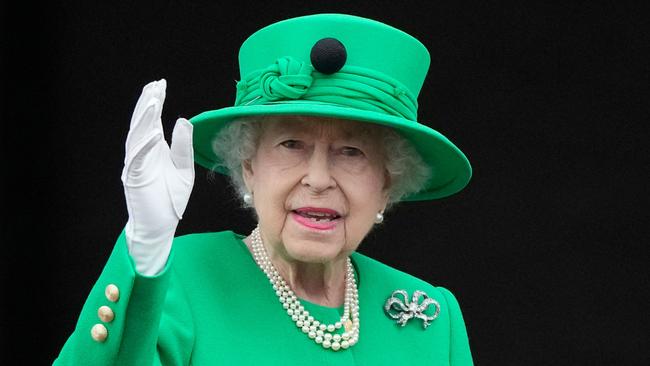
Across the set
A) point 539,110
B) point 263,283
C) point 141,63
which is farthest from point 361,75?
point 539,110

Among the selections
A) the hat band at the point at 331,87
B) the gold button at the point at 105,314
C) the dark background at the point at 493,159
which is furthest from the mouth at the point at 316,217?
the dark background at the point at 493,159

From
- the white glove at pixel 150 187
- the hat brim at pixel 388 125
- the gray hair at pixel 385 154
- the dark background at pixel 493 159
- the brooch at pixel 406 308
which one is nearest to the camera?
the white glove at pixel 150 187

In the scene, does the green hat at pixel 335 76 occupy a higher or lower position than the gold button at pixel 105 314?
higher

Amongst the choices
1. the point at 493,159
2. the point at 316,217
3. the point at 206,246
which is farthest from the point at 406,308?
the point at 493,159

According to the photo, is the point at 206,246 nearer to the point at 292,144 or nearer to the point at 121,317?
the point at 292,144

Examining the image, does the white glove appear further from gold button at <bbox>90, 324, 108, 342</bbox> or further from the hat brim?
the hat brim

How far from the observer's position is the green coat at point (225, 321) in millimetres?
2473

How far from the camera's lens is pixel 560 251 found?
15.1 feet

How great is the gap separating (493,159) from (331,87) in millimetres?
1764

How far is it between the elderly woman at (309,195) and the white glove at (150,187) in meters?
0.32

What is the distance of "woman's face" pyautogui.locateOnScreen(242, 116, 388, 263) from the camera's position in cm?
295

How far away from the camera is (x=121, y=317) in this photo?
2.45 meters

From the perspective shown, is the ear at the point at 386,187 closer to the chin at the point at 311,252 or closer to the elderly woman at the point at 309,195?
the elderly woman at the point at 309,195

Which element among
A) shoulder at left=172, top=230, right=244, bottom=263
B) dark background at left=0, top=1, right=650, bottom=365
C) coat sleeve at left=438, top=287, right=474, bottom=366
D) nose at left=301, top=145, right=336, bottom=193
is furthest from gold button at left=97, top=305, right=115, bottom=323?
dark background at left=0, top=1, right=650, bottom=365
